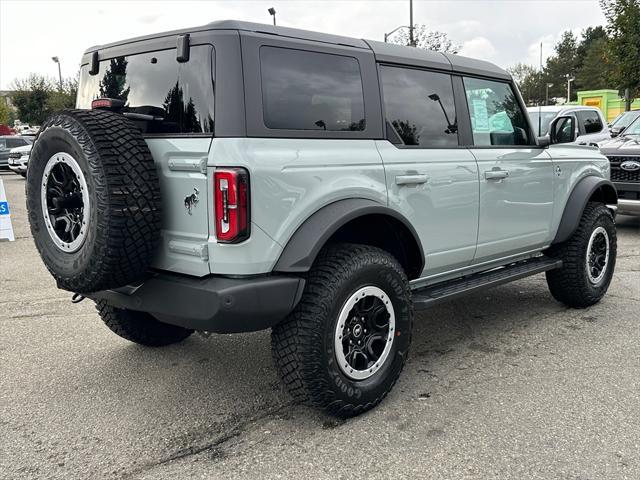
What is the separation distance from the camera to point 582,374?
3.81 m

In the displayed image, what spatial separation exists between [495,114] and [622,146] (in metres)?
5.10

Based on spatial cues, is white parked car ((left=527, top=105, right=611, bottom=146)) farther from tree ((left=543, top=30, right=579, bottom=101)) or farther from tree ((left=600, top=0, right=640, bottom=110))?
tree ((left=543, top=30, right=579, bottom=101))

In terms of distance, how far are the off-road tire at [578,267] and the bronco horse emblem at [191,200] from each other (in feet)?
11.0

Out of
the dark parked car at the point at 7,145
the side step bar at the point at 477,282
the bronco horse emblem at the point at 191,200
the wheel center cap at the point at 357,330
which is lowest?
the wheel center cap at the point at 357,330

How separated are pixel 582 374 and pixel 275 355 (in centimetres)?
198

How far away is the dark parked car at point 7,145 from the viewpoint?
25141 millimetres

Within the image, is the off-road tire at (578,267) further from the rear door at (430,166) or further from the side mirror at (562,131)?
the rear door at (430,166)

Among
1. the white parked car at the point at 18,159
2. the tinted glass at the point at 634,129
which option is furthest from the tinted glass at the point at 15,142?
the tinted glass at the point at 634,129

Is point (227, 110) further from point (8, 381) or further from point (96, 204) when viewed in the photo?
point (8, 381)

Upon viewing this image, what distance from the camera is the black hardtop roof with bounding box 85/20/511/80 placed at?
9.78ft

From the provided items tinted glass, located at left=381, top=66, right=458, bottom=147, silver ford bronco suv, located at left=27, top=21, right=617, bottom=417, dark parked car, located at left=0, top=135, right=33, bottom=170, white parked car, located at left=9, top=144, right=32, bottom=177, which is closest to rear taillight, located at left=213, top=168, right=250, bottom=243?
silver ford bronco suv, located at left=27, top=21, right=617, bottom=417

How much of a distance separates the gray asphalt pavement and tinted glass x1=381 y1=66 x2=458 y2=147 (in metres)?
1.47

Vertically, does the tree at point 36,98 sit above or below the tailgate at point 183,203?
above

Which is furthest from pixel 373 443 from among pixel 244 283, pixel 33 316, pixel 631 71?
pixel 631 71
